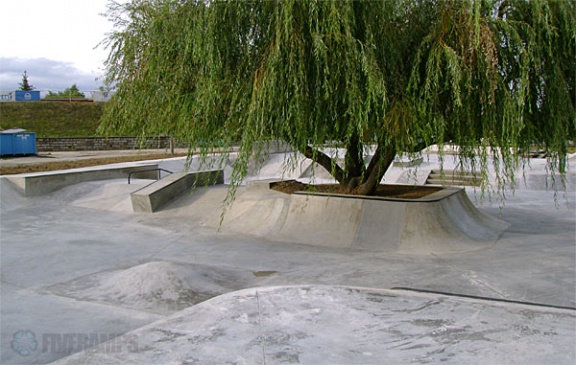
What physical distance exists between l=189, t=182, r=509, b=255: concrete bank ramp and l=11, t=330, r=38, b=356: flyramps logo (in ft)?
15.7

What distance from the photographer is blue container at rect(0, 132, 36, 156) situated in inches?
943

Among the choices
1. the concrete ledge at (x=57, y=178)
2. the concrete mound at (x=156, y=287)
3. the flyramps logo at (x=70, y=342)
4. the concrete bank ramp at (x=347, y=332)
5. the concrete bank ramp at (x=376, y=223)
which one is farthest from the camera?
the concrete ledge at (x=57, y=178)

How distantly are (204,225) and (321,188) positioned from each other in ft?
8.03

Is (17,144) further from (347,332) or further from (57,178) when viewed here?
(347,332)

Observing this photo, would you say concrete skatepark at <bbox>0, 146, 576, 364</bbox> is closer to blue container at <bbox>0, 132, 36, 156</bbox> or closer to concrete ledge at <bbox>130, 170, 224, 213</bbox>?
concrete ledge at <bbox>130, 170, 224, 213</bbox>

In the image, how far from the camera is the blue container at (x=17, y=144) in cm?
2395

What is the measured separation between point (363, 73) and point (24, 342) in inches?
200

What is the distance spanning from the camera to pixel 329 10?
6578 mm

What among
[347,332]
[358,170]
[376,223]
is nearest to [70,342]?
[347,332]

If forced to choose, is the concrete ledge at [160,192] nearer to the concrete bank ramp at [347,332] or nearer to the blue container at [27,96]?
the concrete bank ramp at [347,332]

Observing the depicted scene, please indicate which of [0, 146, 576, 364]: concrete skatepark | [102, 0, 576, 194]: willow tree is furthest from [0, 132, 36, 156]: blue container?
[102, 0, 576, 194]: willow tree

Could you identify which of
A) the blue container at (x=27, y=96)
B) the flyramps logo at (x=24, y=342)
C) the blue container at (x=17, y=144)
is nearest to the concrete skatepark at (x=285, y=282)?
the flyramps logo at (x=24, y=342)

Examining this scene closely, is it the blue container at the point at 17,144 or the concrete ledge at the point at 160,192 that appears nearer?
the concrete ledge at the point at 160,192

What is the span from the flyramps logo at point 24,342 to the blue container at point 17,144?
75.3ft
